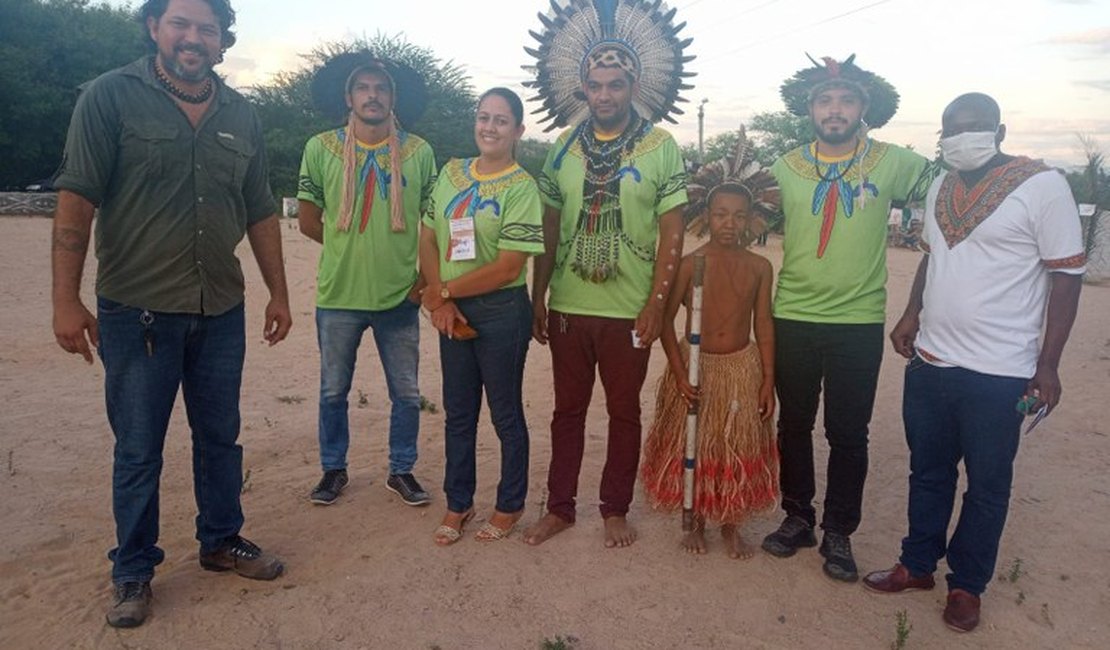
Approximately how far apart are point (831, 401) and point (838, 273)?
61 cm

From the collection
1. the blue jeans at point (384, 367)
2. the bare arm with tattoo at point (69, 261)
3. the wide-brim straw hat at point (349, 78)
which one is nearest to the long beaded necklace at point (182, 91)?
the bare arm with tattoo at point (69, 261)

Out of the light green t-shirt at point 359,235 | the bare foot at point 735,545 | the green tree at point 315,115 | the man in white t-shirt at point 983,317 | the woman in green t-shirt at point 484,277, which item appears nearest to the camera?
the man in white t-shirt at point 983,317

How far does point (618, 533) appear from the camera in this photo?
4.25m

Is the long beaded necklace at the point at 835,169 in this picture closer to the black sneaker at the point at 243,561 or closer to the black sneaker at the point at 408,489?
the black sneaker at the point at 408,489

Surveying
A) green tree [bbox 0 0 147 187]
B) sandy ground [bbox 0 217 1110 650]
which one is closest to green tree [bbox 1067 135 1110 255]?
sandy ground [bbox 0 217 1110 650]

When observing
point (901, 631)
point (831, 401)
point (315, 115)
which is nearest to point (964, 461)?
point (831, 401)

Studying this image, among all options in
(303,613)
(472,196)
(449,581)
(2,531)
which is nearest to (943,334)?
(472,196)

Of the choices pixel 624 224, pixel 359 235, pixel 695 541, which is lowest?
pixel 695 541

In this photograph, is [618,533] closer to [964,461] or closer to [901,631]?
[901,631]

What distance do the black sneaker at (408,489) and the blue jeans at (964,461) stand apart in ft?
8.15

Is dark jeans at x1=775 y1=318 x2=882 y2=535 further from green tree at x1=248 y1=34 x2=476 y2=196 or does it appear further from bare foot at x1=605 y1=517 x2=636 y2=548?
green tree at x1=248 y1=34 x2=476 y2=196

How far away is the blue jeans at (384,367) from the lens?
4.55 m

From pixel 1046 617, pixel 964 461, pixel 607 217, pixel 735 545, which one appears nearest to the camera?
pixel 964 461

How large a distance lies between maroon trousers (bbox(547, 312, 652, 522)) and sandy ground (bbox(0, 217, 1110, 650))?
25 centimetres
